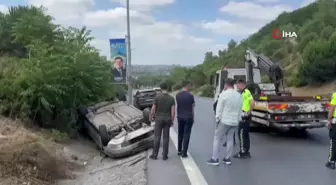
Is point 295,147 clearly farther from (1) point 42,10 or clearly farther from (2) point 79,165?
(1) point 42,10

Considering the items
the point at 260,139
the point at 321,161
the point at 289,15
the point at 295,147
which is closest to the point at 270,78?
the point at 260,139

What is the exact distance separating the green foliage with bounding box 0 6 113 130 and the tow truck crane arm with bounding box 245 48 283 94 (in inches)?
238

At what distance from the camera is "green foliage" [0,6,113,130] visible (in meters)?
15.4

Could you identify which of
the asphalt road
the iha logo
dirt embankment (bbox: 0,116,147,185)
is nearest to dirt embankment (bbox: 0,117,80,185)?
dirt embankment (bbox: 0,116,147,185)

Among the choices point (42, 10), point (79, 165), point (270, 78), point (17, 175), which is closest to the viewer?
point (17, 175)

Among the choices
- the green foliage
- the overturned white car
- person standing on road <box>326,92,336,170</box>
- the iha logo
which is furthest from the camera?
the iha logo

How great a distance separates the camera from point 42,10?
1947 centimetres

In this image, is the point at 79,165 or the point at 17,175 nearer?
the point at 17,175

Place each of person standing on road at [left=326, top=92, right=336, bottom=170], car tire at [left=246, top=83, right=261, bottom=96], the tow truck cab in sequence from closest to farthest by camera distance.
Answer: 1. person standing on road at [left=326, top=92, right=336, bottom=170]
2. car tire at [left=246, top=83, right=261, bottom=96]
3. the tow truck cab

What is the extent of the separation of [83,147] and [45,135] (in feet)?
5.57

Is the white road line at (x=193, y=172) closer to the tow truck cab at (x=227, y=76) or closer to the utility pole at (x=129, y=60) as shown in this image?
the tow truck cab at (x=227, y=76)

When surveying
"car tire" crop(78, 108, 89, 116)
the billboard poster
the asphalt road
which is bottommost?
the asphalt road

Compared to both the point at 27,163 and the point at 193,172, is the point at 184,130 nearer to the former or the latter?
the point at 193,172

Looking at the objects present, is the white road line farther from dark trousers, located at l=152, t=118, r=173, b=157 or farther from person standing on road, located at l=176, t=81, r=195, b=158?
dark trousers, located at l=152, t=118, r=173, b=157
